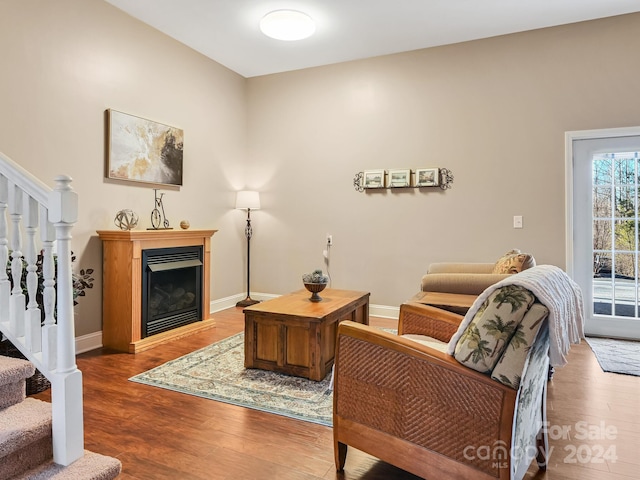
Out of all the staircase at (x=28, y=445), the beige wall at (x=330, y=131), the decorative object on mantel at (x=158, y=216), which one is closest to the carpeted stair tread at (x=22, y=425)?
the staircase at (x=28, y=445)

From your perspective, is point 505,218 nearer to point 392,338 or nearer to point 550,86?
point 550,86

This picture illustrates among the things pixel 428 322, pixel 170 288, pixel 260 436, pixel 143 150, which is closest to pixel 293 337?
pixel 260 436

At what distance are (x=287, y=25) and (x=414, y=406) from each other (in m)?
3.47

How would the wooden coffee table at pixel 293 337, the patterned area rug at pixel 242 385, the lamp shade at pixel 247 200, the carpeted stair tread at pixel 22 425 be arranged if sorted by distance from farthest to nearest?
the lamp shade at pixel 247 200 < the wooden coffee table at pixel 293 337 < the patterned area rug at pixel 242 385 < the carpeted stair tread at pixel 22 425

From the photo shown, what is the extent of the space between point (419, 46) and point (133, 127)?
3.09 metres

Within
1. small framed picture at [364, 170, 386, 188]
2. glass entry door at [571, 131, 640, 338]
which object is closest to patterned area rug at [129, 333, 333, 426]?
small framed picture at [364, 170, 386, 188]

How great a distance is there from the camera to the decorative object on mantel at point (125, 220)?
3.69 metres

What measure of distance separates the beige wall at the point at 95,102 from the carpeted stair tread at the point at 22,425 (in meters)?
1.75

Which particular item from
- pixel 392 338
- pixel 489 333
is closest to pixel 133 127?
pixel 392 338

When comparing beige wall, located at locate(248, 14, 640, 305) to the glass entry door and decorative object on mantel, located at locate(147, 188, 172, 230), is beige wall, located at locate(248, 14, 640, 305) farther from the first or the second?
decorative object on mantel, located at locate(147, 188, 172, 230)

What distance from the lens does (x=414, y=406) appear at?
60.6 inches

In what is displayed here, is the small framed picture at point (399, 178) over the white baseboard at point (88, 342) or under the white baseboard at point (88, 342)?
over

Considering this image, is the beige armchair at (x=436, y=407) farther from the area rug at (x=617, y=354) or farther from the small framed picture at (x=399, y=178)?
the small framed picture at (x=399, y=178)

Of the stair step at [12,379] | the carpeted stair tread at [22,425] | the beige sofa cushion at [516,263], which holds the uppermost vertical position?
the beige sofa cushion at [516,263]
